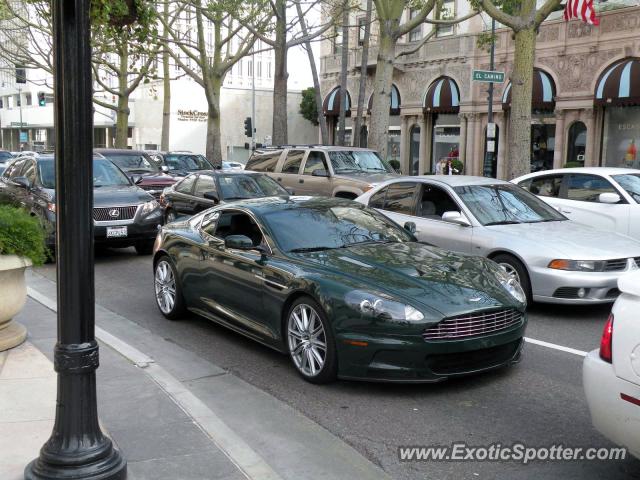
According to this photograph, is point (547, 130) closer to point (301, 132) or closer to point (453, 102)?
point (453, 102)

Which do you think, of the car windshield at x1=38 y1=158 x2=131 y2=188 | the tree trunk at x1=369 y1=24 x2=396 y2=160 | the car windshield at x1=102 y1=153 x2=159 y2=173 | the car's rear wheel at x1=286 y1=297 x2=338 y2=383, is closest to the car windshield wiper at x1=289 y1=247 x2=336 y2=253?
the car's rear wheel at x1=286 y1=297 x2=338 y2=383

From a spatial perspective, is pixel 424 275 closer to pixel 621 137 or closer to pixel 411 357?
pixel 411 357

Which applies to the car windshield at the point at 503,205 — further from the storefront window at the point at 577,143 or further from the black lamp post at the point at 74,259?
the storefront window at the point at 577,143

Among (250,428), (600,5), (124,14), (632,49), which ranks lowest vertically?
(250,428)

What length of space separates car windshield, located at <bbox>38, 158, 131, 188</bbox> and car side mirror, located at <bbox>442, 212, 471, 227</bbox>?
21.6 ft

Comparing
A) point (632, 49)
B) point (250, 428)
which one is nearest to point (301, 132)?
point (632, 49)

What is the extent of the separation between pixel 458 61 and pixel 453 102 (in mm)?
1885

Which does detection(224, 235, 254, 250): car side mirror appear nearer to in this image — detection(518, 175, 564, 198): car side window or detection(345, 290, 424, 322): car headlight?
detection(345, 290, 424, 322): car headlight

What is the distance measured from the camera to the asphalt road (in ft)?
14.0

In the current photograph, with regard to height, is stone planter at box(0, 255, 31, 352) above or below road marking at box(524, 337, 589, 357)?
above

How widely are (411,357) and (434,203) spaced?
456 cm

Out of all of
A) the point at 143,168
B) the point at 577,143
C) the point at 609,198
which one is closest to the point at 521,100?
the point at 609,198

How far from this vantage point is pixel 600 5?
26.4 meters
